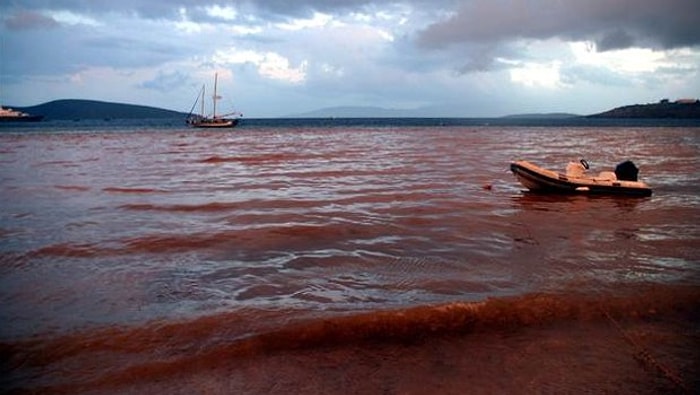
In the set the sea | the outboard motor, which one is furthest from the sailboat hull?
the outboard motor

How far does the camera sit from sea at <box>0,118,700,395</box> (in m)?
4.15

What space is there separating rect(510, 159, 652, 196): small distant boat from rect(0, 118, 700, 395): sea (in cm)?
210

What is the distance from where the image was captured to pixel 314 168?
21938 mm

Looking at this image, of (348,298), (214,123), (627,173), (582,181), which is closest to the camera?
(348,298)

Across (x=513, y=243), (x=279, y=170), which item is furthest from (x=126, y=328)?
(x=279, y=170)

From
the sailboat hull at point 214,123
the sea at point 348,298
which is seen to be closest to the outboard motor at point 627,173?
the sea at point 348,298

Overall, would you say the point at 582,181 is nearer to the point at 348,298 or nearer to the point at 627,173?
the point at 627,173

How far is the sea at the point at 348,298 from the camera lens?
13.6 feet

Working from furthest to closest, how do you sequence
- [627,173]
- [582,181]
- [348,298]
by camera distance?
[627,173]
[582,181]
[348,298]

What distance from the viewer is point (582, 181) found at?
563 inches

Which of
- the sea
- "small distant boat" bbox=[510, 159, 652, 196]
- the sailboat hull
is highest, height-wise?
the sailboat hull

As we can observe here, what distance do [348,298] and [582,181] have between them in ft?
36.5

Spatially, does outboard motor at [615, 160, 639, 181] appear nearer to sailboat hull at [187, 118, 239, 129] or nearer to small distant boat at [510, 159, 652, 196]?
small distant boat at [510, 159, 652, 196]

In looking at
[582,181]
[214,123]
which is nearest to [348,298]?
[582,181]
